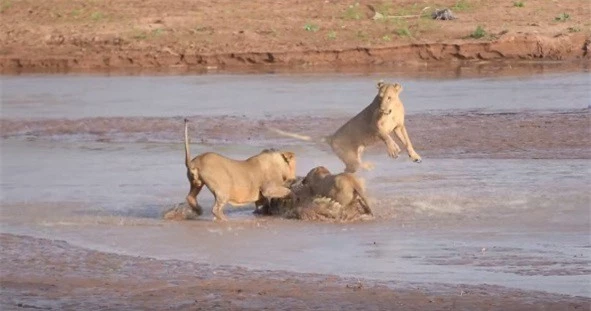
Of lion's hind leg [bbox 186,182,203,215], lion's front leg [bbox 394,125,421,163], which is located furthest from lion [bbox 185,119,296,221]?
lion's front leg [bbox 394,125,421,163]

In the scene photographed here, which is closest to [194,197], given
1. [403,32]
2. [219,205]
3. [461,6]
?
[219,205]

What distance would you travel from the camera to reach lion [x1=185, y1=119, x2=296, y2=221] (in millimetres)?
11789

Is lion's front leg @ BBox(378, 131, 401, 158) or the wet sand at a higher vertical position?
lion's front leg @ BBox(378, 131, 401, 158)

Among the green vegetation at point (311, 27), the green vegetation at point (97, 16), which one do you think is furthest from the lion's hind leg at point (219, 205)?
the green vegetation at point (97, 16)

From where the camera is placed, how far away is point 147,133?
18578 millimetres

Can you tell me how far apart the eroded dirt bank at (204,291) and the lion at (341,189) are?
7.21 ft

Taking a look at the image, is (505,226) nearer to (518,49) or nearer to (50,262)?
(50,262)

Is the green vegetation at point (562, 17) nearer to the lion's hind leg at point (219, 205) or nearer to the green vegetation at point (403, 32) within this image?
the green vegetation at point (403, 32)

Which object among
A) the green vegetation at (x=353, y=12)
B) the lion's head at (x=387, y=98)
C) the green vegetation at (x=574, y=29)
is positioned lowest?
the green vegetation at (x=353, y=12)

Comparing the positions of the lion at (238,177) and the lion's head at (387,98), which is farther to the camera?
the lion's head at (387,98)

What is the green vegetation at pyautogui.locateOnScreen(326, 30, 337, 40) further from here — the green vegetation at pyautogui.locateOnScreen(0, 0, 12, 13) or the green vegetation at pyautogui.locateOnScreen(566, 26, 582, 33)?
the green vegetation at pyautogui.locateOnScreen(0, 0, 12, 13)

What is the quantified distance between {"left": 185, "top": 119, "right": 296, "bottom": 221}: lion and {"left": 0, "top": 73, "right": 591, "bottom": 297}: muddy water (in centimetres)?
20

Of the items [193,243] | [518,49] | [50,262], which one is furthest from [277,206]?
[518,49]

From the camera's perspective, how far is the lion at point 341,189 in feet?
38.4
